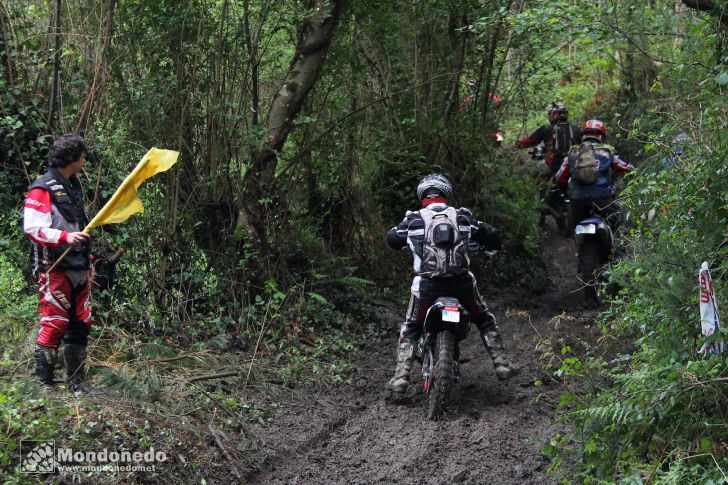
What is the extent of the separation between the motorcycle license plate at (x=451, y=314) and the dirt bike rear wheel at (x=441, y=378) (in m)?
0.21

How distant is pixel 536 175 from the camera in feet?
47.7

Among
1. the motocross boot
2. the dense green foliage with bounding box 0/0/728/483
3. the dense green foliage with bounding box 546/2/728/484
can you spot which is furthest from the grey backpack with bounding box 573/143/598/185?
the motocross boot

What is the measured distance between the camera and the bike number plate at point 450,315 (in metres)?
6.89

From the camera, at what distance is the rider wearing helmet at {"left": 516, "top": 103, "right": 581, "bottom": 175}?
45.2ft

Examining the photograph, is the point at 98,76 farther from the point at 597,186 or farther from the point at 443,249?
the point at 597,186

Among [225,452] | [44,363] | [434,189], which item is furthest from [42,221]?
[434,189]

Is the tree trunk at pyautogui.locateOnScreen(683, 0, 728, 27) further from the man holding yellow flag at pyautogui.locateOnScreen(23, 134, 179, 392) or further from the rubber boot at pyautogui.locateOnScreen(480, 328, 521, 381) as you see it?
the man holding yellow flag at pyautogui.locateOnScreen(23, 134, 179, 392)

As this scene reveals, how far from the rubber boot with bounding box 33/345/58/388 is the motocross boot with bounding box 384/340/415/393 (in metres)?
2.84

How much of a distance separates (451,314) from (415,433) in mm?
997

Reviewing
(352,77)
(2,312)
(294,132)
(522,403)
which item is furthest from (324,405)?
(352,77)

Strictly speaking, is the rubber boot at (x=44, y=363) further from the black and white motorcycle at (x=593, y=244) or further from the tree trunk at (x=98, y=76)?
the black and white motorcycle at (x=593, y=244)

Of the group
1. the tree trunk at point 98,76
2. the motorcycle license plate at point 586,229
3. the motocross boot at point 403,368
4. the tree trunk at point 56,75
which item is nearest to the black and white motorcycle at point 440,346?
the motocross boot at point 403,368

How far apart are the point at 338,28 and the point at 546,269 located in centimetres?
479

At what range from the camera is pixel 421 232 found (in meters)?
7.36
